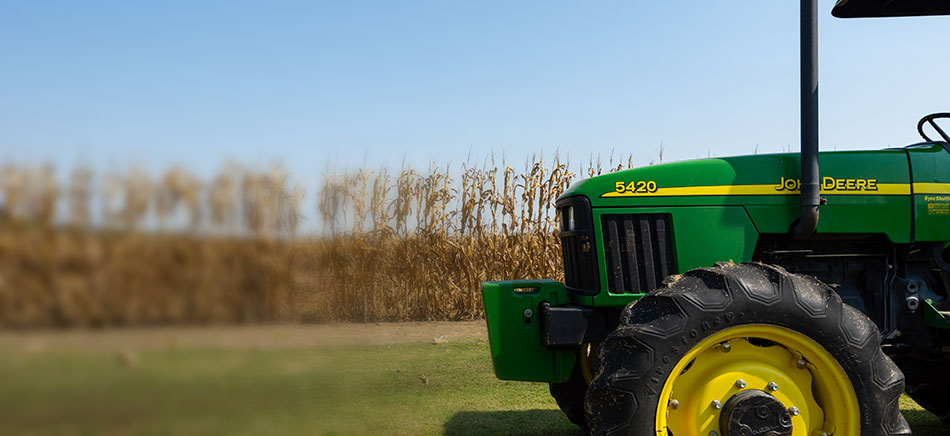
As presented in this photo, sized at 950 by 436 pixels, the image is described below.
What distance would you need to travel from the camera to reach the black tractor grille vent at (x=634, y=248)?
11.8 ft

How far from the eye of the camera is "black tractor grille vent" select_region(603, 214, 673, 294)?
360 centimetres

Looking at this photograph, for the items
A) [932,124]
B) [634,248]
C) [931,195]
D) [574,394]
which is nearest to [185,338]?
[634,248]

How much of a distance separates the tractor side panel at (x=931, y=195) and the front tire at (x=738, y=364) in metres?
Result: 0.98

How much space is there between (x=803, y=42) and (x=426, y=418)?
3.22 metres

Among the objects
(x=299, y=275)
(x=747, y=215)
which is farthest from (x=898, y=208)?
(x=299, y=275)

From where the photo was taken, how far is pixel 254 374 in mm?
1274

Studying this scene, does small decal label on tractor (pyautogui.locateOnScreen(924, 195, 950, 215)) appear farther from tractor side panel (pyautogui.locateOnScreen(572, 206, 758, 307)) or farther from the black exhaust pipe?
tractor side panel (pyautogui.locateOnScreen(572, 206, 758, 307))

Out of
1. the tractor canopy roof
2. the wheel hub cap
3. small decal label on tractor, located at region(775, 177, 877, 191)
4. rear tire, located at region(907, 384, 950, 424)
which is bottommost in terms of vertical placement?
rear tire, located at region(907, 384, 950, 424)

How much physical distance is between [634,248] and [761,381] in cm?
89

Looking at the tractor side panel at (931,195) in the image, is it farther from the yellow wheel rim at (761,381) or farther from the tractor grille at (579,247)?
the tractor grille at (579,247)

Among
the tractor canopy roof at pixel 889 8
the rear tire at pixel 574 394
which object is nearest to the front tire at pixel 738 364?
the rear tire at pixel 574 394

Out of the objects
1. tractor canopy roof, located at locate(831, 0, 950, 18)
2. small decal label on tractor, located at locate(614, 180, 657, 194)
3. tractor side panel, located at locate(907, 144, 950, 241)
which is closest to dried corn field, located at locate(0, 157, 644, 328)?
small decal label on tractor, located at locate(614, 180, 657, 194)

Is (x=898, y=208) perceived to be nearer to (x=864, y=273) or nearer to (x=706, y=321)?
(x=864, y=273)

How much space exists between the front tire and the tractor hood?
0.57 meters
